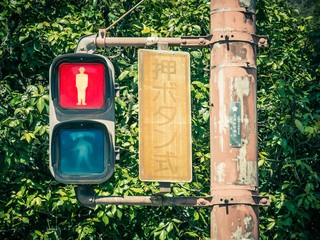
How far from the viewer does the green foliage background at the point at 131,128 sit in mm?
9234

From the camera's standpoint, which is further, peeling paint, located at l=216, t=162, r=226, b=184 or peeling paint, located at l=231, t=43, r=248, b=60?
peeling paint, located at l=231, t=43, r=248, b=60

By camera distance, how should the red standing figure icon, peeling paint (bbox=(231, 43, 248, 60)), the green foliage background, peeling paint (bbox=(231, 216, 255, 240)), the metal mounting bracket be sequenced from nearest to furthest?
peeling paint (bbox=(231, 216, 255, 240)) < peeling paint (bbox=(231, 43, 248, 60)) < the red standing figure icon < the metal mounting bracket < the green foliage background

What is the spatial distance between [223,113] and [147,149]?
0.61 metres

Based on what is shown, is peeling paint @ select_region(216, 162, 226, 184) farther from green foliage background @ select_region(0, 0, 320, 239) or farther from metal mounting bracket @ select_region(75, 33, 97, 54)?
green foliage background @ select_region(0, 0, 320, 239)

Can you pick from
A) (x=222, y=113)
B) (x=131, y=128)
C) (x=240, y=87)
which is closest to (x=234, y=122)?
(x=222, y=113)

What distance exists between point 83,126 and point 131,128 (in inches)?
219

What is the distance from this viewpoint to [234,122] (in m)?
3.96

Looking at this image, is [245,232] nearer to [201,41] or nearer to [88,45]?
[201,41]

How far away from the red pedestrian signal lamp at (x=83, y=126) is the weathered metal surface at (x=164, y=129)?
23 cm

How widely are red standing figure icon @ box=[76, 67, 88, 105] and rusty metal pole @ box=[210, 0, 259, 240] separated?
0.95m

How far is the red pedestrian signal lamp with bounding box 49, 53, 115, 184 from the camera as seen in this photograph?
4082mm

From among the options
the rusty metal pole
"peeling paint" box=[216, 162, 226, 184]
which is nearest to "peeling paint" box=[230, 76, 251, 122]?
the rusty metal pole

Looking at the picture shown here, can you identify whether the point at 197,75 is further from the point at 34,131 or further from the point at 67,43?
the point at 34,131

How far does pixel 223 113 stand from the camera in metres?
3.99
